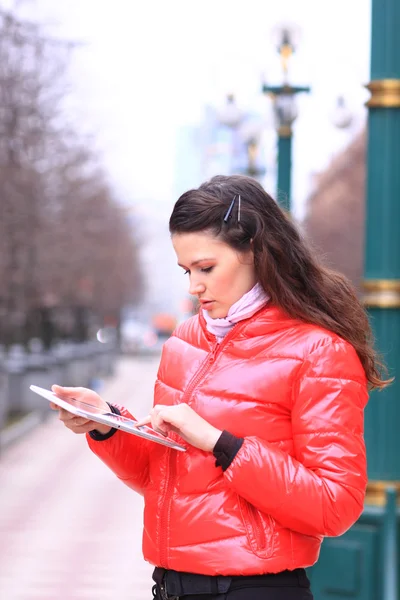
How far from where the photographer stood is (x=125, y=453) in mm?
2557

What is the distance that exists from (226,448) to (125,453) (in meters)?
0.43

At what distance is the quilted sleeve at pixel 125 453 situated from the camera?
8.38 feet

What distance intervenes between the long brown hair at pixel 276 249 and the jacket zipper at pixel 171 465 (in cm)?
15

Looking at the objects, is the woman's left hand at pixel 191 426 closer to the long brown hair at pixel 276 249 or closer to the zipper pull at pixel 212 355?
the zipper pull at pixel 212 355

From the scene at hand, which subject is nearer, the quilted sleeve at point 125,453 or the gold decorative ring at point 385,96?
the quilted sleeve at point 125,453

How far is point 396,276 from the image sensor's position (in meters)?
5.20

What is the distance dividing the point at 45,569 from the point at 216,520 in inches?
240

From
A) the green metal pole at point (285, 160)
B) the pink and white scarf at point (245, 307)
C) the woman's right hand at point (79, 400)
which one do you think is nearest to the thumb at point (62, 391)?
the woman's right hand at point (79, 400)

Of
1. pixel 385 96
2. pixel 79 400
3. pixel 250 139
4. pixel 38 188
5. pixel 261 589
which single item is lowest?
pixel 38 188

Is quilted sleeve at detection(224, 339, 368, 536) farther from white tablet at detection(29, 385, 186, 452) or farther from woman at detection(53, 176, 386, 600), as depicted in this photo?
white tablet at detection(29, 385, 186, 452)

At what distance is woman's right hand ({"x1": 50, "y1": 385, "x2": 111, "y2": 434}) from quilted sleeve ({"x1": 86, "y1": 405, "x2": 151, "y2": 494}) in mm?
35

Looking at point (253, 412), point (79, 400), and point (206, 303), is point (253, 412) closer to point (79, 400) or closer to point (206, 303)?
point (206, 303)

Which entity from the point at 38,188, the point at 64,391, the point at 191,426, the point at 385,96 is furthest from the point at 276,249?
the point at 38,188

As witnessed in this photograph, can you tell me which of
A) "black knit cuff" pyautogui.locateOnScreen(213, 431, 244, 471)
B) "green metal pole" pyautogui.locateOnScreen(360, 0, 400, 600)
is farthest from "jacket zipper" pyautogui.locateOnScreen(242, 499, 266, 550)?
"green metal pole" pyautogui.locateOnScreen(360, 0, 400, 600)
